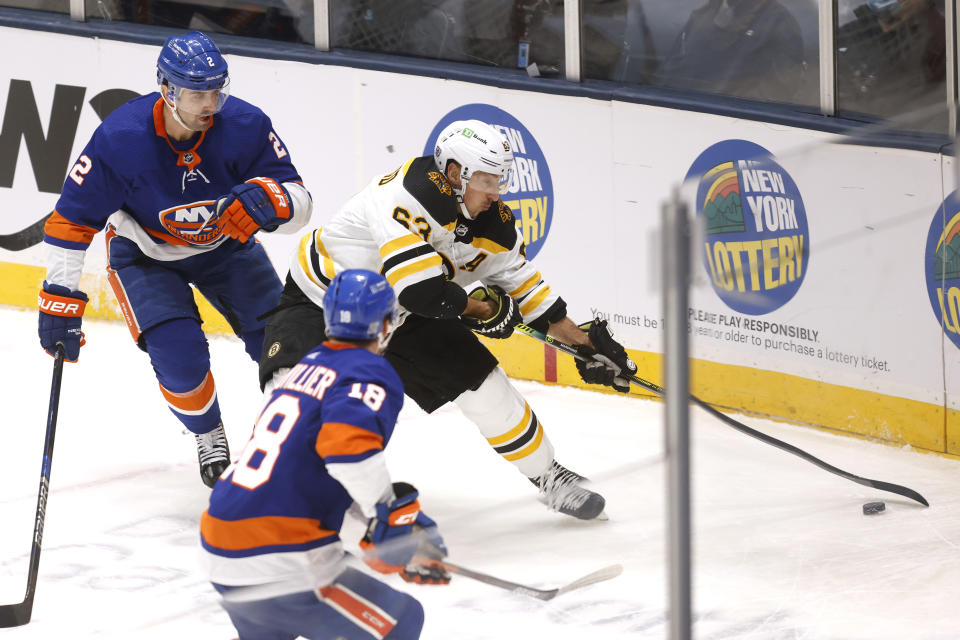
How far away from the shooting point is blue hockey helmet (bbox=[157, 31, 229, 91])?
342 cm

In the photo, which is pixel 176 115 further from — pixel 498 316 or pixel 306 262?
pixel 498 316

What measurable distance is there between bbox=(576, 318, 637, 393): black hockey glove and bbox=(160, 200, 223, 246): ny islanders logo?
1071 mm

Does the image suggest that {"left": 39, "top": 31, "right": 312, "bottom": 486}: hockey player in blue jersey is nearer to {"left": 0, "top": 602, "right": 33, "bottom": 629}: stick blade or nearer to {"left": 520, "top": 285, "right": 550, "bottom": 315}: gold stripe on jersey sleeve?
{"left": 520, "top": 285, "right": 550, "bottom": 315}: gold stripe on jersey sleeve

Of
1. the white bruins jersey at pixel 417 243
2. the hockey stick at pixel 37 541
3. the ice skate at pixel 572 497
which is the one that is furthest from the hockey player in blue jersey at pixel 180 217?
the ice skate at pixel 572 497

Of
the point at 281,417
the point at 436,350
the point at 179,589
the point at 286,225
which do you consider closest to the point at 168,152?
the point at 286,225

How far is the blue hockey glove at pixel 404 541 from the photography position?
6.98ft

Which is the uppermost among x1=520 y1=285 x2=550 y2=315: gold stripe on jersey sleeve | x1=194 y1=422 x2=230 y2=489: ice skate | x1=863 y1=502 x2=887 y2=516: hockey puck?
x1=520 y1=285 x2=550 y2=315: gold stripe on jersey sleeve

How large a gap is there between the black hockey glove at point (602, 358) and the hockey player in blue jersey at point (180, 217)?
87 cm

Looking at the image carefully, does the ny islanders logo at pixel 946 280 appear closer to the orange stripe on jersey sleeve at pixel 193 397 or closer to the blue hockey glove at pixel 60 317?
the orange stripe on jersey sleeve at pixel 193 397

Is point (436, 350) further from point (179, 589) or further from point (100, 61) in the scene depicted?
point (100, 61)

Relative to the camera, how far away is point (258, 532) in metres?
2.24

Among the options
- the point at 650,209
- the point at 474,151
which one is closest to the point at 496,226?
the point at 474,151

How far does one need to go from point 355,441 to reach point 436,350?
51.1 inches

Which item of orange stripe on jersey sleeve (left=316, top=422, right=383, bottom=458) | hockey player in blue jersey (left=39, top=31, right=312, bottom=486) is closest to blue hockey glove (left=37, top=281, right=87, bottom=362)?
hockey player in blue jersey (left=39, top=31, right=312, bottom=486)
